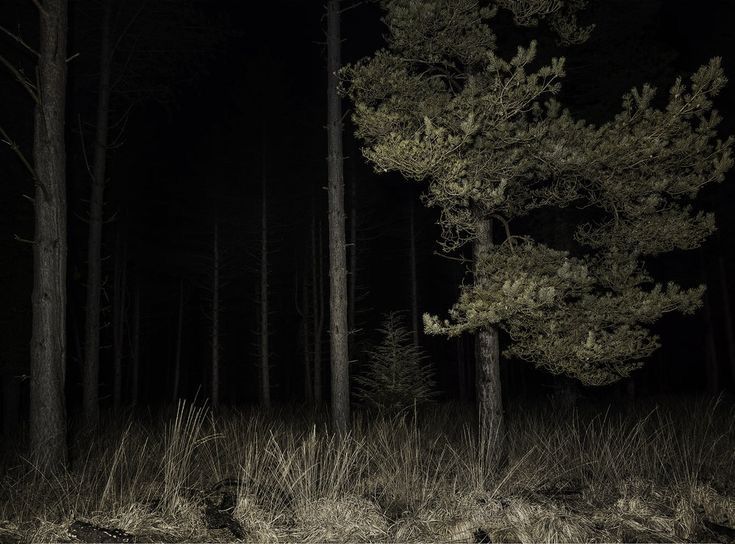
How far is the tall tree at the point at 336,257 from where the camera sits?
28.5ft

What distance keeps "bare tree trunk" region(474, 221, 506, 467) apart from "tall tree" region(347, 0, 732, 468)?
17mm

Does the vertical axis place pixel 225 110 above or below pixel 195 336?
above

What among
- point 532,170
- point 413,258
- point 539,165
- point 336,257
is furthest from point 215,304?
point 539,165

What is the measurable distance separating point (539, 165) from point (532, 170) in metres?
0.47

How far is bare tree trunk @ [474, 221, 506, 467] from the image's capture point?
21.4ft

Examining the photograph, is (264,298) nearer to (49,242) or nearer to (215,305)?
(215,305)

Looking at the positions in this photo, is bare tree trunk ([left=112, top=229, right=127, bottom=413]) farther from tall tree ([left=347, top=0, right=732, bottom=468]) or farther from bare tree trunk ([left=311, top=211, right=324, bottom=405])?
tall tree ([left=347, top=0, right=732, bottom=468])

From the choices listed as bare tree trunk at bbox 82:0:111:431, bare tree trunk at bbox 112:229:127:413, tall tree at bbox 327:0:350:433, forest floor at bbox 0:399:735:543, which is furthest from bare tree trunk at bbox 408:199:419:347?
forest floor at bbox 0:399:735:543

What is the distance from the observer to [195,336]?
41719 millimetres

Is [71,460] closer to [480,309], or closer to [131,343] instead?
[480,309]

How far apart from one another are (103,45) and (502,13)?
7.87m

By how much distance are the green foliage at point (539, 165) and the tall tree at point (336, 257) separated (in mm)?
2121

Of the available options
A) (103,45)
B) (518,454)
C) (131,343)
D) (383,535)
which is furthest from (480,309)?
(131,343)

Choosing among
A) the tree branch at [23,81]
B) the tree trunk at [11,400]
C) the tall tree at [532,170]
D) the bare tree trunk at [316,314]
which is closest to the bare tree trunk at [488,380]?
the tall tree at [532,170]
